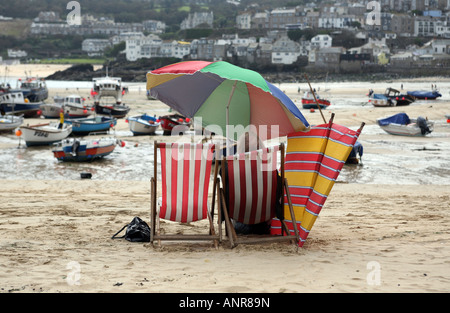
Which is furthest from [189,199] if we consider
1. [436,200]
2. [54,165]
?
[54,165]

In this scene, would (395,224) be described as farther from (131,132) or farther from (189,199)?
(131,132)

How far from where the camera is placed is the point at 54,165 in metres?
15.3

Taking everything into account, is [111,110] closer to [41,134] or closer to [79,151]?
[41,134]

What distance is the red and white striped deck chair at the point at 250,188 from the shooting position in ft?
15.9

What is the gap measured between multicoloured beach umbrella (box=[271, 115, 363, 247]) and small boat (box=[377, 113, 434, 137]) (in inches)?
650

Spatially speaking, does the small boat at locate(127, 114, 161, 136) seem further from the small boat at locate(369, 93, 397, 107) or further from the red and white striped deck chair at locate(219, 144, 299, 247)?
the red and white striped deck chair at locate(219, 144, 299, 247)

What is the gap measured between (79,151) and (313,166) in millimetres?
11613

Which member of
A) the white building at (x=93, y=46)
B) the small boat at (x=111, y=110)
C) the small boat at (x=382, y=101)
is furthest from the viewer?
the white building at (x=93, y=46)

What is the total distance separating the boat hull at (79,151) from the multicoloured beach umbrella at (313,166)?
1129cm

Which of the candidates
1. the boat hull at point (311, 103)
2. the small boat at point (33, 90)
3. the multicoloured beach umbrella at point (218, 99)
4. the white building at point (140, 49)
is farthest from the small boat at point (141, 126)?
the white building at point (140, 49)

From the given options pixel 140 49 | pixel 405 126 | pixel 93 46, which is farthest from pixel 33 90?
pixel 93 46

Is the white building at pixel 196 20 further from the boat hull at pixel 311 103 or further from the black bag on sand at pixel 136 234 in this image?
the black bag on sand at pixel 136 234

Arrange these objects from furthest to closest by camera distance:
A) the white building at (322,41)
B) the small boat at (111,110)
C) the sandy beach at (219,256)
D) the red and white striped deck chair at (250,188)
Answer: the white building at (322,41), the small boat at (111,110), the red and white striped deck chair at (250,188), the sandy beach at (219,256)

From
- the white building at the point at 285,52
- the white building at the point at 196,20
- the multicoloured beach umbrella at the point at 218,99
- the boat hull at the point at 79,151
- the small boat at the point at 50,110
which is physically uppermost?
the white building at the point at 196,20
